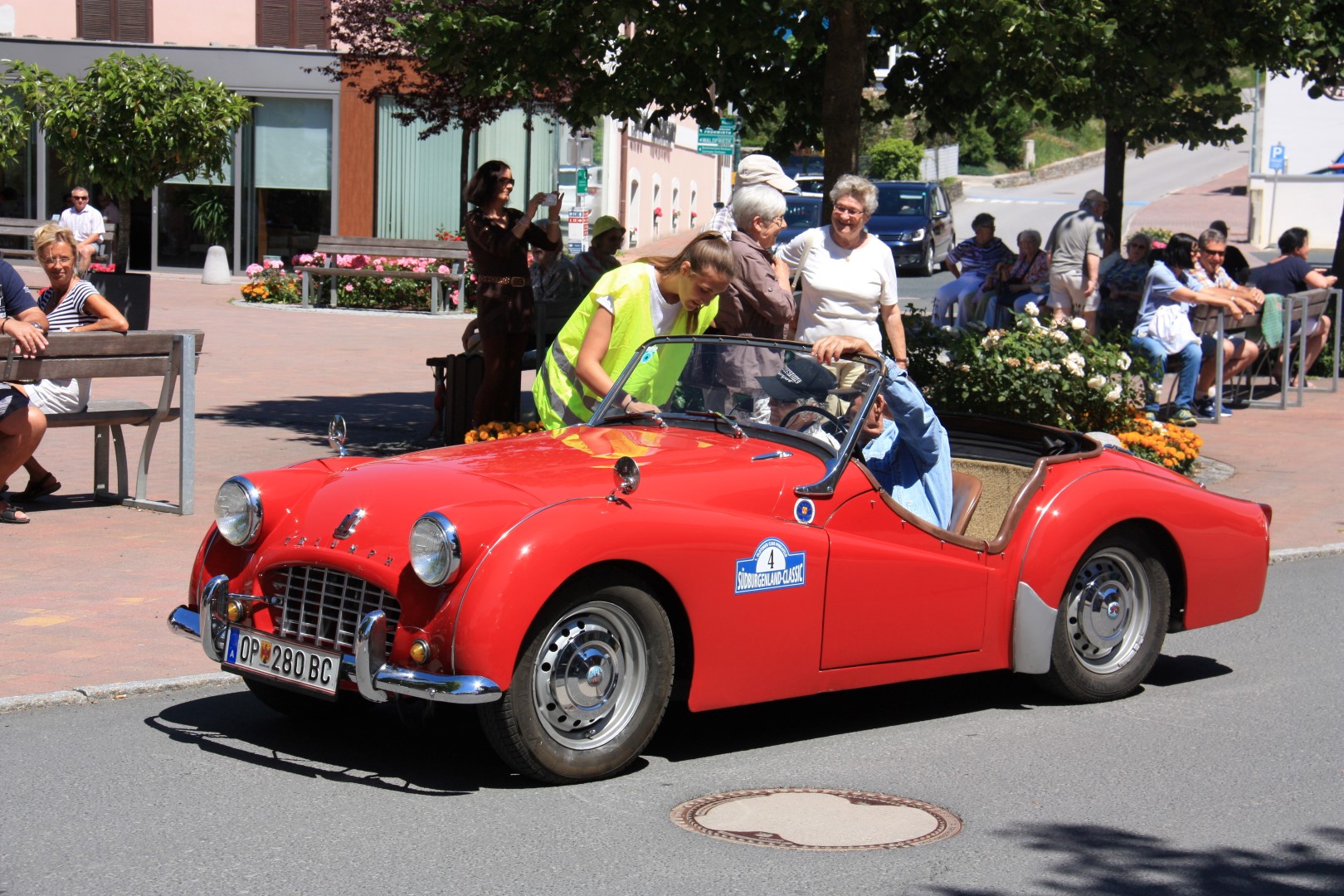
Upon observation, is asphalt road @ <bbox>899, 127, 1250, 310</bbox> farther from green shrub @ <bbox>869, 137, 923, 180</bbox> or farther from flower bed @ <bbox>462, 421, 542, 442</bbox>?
flower bed @ <bbox>462, 421, 542, 442</bbox>

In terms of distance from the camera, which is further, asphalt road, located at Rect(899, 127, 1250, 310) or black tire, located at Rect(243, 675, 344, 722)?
asphalt road, located at Rect(899, 127, 1250, 310)

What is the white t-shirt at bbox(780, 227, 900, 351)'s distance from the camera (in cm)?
853

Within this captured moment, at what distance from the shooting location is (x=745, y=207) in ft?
27.7

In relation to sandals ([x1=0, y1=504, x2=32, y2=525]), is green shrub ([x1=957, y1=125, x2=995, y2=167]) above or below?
above

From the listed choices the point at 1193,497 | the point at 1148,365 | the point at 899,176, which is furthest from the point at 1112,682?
the point at 899,176

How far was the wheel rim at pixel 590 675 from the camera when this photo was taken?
16.6 ft

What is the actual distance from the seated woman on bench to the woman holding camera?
2.32 m

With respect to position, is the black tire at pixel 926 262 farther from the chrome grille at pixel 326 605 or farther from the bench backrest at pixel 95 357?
the chrome grille at pixel 326 605

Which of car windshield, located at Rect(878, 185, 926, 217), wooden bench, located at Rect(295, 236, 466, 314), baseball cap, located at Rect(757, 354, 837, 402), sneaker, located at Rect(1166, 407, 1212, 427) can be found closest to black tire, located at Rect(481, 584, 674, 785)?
baseball cap, located at Rect(757, 354, 837, 402)

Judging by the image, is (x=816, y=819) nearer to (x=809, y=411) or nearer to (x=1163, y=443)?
(x=809, y=411)

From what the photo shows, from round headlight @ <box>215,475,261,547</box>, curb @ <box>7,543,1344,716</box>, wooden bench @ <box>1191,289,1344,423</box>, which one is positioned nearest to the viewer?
round headlight @ <box>215,475,261,547</box>

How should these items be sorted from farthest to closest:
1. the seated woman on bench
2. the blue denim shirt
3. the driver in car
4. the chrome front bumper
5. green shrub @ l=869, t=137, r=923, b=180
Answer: green shrub @ l=869, t=137, r=923, b=180 < the seated woman on bench < the blue denim shirt < the driver in car < the chrome front bumper

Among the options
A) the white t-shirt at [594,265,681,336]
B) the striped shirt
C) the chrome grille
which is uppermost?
the white t-shirt at [594,265,681,336]

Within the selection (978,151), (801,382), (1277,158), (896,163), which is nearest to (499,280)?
(801,382)
